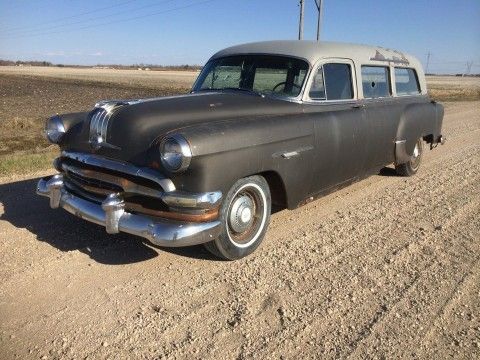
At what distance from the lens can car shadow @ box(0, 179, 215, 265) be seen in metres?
3.58

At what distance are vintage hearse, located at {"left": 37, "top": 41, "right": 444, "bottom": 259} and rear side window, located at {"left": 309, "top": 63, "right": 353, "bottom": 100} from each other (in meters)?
0.01

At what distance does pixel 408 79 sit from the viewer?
6152mm

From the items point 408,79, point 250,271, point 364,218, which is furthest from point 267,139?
point 408,79

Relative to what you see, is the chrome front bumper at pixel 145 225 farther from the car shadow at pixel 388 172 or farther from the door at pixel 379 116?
the car shadow at pixel 388 172

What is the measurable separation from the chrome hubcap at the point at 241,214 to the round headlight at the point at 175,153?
0.66m

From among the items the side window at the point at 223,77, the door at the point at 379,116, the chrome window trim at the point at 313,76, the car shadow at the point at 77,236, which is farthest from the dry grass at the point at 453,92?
the car shadow at the point at 77,236

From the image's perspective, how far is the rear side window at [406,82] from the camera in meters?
5.81

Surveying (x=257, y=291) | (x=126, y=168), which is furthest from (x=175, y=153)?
(x=257, y=291)

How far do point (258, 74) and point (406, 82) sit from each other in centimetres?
259

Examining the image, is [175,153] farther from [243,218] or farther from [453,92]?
[453,92]

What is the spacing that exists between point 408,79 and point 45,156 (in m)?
5.46

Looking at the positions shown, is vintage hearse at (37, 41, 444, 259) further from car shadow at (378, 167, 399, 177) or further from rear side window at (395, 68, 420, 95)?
car shadow at (378, 167, 399, 177)

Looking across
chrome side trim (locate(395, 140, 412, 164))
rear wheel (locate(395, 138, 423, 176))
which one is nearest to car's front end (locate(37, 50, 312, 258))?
→ chrome side trim (locate(395, 140, 412, 164))

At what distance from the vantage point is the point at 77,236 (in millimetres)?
3891
